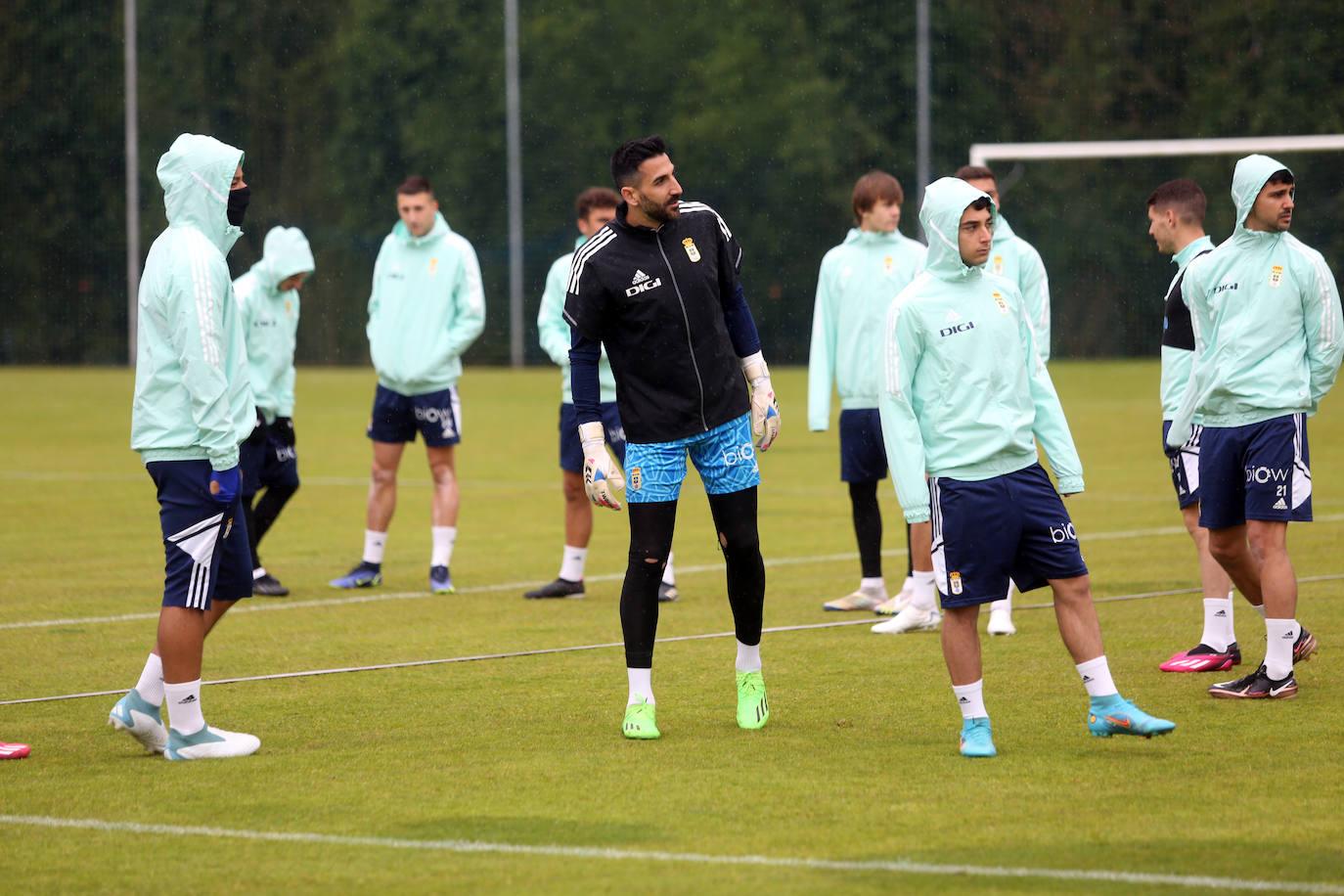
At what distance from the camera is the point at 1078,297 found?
98.3 feet

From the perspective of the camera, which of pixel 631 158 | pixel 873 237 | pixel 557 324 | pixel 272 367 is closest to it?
pixel 631 158

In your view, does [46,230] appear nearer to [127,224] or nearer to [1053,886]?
[127,224]

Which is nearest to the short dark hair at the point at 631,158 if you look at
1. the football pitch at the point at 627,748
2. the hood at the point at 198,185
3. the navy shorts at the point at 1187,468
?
the hood at the point at 198,185

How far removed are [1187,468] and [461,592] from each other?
454 cm

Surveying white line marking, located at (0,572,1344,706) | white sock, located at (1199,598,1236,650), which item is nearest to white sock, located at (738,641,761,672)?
white line marking, located at (0,572,1344,706)

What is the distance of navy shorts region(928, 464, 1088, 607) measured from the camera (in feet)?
21.9

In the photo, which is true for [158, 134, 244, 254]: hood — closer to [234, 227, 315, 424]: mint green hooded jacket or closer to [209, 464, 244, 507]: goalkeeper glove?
[209, 464, 244, 507]: goalkeeper glove

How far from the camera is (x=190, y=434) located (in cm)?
682

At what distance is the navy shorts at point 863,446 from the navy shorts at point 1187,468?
1.90m

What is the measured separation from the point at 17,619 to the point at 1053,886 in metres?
6.91

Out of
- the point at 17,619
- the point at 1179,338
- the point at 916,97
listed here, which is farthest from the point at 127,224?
the point at 1179,338

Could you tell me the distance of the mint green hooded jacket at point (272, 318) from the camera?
11266 millimetres

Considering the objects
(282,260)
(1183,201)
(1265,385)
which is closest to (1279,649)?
(1265,385)

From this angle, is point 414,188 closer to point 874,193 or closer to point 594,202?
point 594,202
